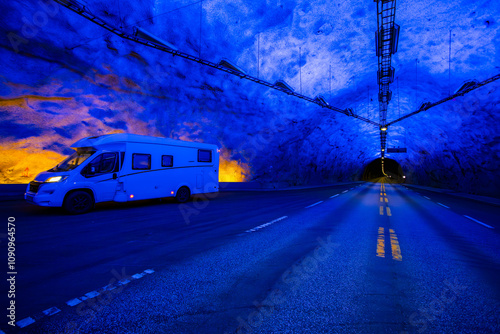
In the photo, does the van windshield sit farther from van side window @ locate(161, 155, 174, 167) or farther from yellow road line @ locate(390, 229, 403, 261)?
yellow road line @ locate(390, 229, 403, 261)

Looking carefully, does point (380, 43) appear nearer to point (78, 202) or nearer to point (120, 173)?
point (120, 173)

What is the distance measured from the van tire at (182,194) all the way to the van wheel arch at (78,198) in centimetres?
379

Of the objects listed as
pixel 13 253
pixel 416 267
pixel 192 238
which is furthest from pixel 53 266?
pixel 416 267

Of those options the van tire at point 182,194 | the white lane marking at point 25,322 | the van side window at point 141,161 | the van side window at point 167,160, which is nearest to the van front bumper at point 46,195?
the van side window at point 141,161

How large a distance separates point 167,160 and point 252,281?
9151mm

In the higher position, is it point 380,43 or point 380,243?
point 380,43

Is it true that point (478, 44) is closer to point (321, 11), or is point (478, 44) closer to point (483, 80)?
point (483, 80)

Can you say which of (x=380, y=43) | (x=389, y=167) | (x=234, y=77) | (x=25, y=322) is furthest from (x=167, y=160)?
(x=389, y=167)

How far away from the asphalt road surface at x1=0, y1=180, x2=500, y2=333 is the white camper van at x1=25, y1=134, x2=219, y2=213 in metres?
2.58

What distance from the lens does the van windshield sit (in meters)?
8.55

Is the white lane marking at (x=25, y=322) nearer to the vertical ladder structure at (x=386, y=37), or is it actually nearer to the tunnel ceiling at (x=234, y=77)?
the tunnel ceiling at (x=234, y=77)

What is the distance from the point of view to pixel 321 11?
13633 millimetres

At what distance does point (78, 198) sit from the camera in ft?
27.3

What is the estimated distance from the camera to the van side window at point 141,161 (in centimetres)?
986
